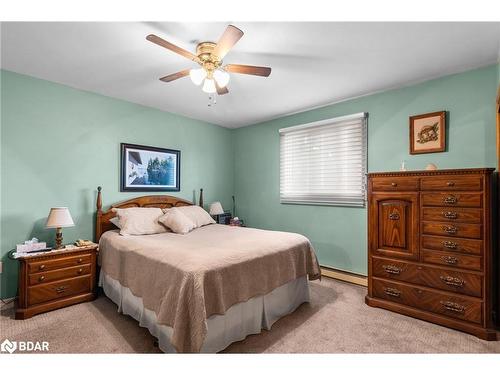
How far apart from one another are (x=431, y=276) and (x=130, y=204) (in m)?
3.63

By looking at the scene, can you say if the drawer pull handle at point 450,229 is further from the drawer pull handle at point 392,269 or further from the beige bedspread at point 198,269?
the beige bedspread at point 198,269

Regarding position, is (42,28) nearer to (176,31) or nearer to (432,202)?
(176,31)

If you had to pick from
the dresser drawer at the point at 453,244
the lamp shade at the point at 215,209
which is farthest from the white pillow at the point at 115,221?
the dresser drawer at the point at 453,244

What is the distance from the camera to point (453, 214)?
2.26 meters

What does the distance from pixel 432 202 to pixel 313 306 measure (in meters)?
1.59

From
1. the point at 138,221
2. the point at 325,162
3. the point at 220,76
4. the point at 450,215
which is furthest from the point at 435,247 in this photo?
the point at 138,221

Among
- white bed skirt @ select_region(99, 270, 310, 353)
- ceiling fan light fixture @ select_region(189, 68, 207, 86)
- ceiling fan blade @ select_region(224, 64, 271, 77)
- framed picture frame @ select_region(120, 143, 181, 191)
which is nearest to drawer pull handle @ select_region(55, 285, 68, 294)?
white bed skirt @ select_region(99, 270, 310, 353)

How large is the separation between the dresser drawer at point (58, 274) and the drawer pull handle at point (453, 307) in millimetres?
3643

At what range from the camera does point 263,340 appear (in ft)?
6.74

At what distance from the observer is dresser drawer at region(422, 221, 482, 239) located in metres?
2.16

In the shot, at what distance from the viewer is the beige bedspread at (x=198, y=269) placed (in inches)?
64.7

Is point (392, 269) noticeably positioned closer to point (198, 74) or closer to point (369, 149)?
point (369, 149)
